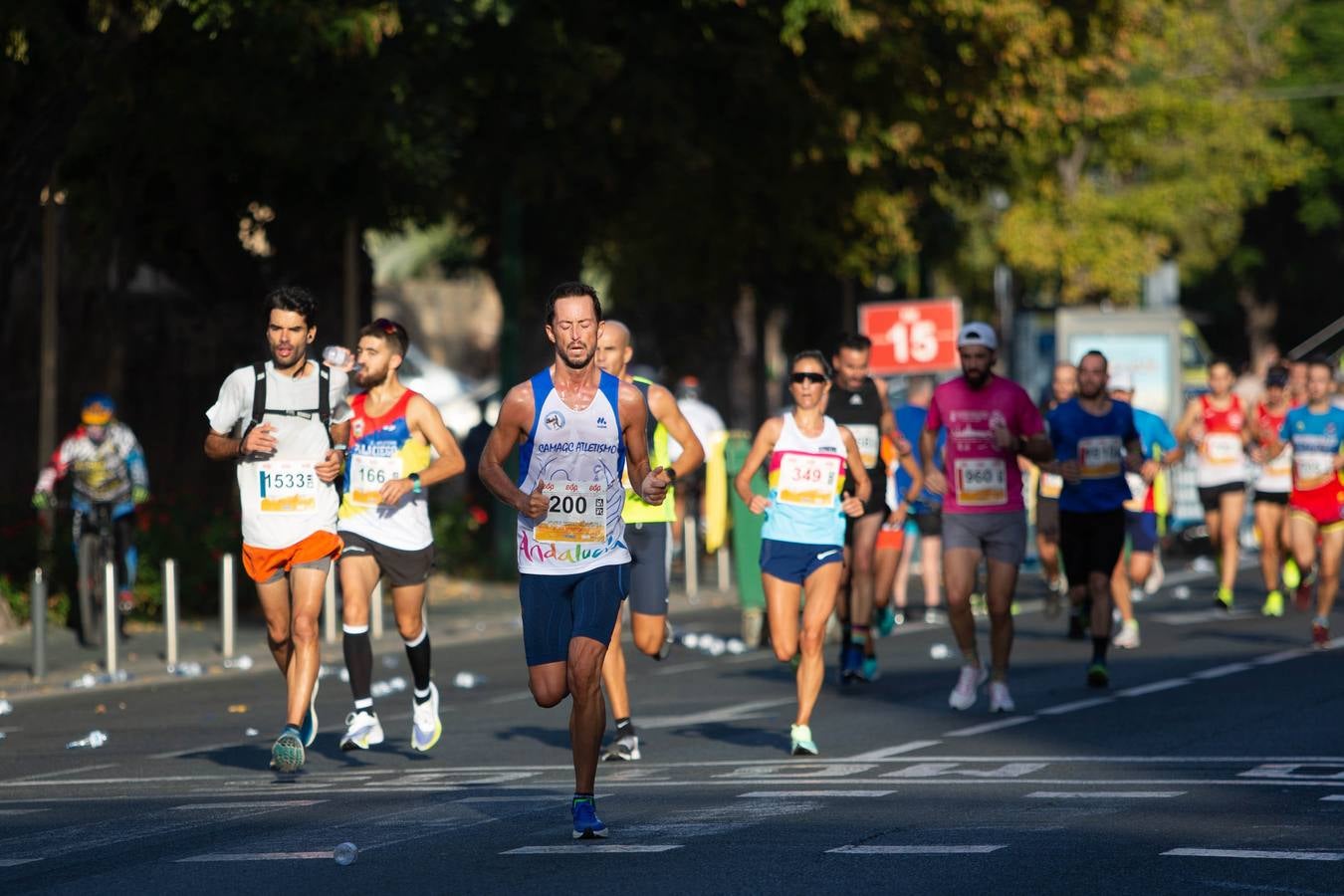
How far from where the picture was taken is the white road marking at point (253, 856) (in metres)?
8.17

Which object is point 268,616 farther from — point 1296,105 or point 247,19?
point 1296,105

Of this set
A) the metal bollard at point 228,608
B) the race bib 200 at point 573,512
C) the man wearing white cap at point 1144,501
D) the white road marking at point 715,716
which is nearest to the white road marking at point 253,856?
the race bib 200 at point 573,512

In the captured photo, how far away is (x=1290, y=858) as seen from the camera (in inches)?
307

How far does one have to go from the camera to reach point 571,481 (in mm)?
8609

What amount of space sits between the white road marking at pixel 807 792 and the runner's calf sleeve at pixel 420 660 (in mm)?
2201

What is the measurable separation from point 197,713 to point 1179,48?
3467 cm

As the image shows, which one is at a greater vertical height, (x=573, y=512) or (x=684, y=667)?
(x=573, y=512)

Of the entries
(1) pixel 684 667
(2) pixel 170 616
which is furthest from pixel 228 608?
(1) pixel 684 667

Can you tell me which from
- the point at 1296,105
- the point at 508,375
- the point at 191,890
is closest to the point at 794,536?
the point at 191,890

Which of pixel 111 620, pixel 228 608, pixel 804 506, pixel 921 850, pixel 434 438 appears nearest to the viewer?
pixel 921 850

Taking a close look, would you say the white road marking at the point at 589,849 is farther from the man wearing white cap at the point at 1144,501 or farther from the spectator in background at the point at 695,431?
the man wearing white cap at the point at 1144,501

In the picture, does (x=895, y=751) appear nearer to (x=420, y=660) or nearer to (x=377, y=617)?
(x=420, y=660)

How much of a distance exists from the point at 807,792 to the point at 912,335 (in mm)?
19193

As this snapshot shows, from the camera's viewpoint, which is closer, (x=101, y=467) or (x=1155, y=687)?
(x=1155, y=687)
